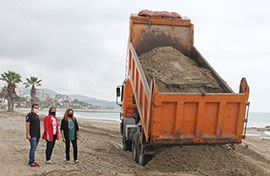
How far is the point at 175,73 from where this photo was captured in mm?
7070

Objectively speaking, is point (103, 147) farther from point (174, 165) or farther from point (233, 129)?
point (233, 129)

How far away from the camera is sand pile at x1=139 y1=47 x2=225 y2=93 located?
21.5 ft

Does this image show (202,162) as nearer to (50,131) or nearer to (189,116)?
(189,116)

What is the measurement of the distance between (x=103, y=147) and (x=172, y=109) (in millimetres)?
5173

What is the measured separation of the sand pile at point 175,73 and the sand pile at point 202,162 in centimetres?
147

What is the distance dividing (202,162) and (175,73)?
2.43m

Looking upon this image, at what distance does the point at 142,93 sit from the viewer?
21.7 feet

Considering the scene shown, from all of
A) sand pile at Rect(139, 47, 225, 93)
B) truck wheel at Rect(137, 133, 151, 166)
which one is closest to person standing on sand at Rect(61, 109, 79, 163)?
truck wheel at Rect(137, 133, 151, 166)

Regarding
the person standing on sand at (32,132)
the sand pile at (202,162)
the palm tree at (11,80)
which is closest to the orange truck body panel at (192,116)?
the sand pile at (202,162)

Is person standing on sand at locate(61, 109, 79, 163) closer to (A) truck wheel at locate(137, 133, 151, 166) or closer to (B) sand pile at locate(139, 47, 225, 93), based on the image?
(A) truck wheel at locate(137, 133, 151, 166)

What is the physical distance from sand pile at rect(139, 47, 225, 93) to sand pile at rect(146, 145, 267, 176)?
147cm

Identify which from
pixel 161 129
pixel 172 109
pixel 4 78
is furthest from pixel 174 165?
pixel 4 78

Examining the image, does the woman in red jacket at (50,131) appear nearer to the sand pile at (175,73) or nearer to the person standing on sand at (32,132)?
the person standing on sand at (32,132)

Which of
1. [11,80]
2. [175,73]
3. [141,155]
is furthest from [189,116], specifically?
[11,80]
